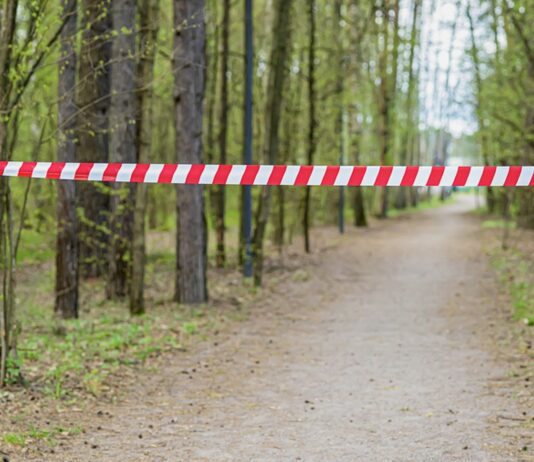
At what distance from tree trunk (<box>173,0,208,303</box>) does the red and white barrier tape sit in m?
6.07

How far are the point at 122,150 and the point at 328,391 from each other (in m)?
7.09

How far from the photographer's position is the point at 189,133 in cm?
1290

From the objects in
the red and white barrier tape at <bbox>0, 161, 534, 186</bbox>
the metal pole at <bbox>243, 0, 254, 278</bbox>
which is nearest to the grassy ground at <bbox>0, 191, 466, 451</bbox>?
the metal pole at <bbox>243, 0, 254, 278</bbox>

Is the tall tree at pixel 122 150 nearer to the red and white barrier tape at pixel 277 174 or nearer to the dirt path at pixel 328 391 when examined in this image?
the dirt path at pixel 328 391

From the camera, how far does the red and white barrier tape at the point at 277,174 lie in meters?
6.58

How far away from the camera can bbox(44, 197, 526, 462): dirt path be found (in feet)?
20.2

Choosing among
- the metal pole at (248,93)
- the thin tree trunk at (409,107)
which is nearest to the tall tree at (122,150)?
the metal pole at (248,93)

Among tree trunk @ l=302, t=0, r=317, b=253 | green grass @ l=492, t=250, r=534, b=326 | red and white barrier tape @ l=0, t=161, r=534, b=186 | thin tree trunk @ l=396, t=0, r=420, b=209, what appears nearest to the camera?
red and white barrier tape @ l=0, t=161, r=534, b=186

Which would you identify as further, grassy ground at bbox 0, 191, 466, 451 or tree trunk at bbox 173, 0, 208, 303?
tree trunk at bbox 173, 0, 208, 303

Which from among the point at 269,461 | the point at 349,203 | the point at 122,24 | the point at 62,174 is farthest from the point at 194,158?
the point at 349,203

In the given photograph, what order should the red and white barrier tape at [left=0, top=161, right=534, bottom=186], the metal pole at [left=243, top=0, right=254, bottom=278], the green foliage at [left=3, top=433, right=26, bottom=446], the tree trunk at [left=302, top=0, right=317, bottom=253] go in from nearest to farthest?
1. the green foliage at [left=3, top=433, right=26, bottom=446]
2. the red and white barrier tape at [left=0, top=161, right=534, bottom=186]
3. the metal pole at [left=243, top=0, right=254, bottom=278]
4. the tree trunk at [left=302, top=0, right=317, bottom=253]

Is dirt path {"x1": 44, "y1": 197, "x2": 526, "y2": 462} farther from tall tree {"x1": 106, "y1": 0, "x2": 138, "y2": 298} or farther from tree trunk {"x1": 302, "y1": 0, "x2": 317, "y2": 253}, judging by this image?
tree trunk {"x1": 302, "y1": 0, "x2": 317, "y2": 253}

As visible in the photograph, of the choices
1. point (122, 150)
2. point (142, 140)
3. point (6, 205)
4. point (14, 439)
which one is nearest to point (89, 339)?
point (142, 140)

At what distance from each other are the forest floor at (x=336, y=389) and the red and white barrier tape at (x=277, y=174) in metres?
1.92
